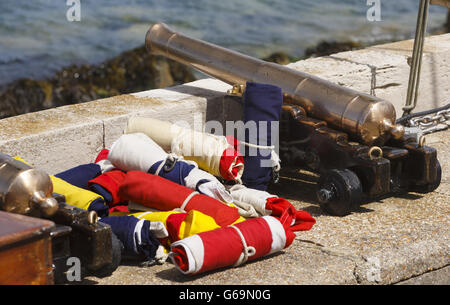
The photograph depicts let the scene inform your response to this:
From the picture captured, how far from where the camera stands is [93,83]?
37.7 feet

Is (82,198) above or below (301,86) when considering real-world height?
below

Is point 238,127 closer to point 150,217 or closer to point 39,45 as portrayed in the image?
point 150,217

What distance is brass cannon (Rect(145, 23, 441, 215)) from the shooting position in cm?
357

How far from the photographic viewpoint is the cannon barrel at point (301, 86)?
3695 mm

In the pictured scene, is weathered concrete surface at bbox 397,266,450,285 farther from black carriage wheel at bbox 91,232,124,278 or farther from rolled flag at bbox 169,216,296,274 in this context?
black carriage wheel at bbox 91,232,124,278

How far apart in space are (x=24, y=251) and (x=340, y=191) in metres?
1.63

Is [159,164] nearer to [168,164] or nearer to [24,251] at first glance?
[168,164]

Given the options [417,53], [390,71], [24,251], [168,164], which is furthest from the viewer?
[390,71]

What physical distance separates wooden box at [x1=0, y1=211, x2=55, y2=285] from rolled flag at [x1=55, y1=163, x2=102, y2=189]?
1.01m

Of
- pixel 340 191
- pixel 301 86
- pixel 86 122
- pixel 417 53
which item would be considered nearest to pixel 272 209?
pixel 340 191

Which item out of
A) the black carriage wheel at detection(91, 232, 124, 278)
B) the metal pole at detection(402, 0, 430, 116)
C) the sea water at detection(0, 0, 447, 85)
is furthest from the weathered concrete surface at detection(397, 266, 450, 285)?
the sea water at detection(0, 0, 447, 85)

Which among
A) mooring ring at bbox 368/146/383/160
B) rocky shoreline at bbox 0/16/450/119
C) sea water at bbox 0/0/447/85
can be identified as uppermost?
mooring ring at bbox 368/146/383/160

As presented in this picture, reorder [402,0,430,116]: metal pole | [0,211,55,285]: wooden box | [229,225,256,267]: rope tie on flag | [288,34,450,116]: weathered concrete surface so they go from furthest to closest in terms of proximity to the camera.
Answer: [288,34,450,116]: weathered concrete surface
[402,0,430,116]: metal pole
[229,225,256,267]: rope tie on flag
[0,211,55,285]: wooden box
